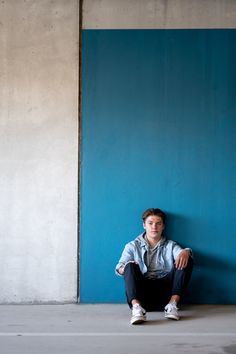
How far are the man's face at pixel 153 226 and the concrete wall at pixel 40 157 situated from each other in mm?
675

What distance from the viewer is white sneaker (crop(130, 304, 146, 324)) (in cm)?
447

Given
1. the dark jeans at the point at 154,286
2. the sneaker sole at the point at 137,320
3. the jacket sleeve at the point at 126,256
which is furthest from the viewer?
the jacket sleeve at the point at 126,256

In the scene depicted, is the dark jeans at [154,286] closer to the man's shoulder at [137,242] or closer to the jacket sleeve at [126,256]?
the jacket sleeve at [126,256]

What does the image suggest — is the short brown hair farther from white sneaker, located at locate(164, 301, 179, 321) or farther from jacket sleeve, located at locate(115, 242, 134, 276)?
white sneaker, located at locate(164, 301, 179, 321)

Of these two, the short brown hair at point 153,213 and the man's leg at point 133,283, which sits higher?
the short brown hair at point 153,213

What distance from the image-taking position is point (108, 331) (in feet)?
14.2

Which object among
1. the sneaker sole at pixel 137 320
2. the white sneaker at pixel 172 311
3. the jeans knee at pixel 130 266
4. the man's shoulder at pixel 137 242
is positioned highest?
the man's shoulder at pixel 137 242

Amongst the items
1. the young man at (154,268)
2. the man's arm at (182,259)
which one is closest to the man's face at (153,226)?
the young man at (154,268)

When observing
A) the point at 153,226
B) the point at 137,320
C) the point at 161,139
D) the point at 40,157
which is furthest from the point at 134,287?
the point at 40,157

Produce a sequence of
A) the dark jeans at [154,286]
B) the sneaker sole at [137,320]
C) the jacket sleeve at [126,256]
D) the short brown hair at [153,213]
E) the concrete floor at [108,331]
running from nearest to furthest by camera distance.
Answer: the concrete floor at [108,331], the sneaker sole at [137,320], the dark jeans at [154,286], the jacket sleeve at [126,256], the short brown hair at [153,213]

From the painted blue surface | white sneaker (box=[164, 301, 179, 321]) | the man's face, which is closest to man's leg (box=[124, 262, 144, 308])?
white sneaker (box=[164, 301, 179, 321])

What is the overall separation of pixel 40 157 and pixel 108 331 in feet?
5.66

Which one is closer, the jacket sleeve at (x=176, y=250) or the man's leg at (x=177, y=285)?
the man's leg at (x=177, y=285)

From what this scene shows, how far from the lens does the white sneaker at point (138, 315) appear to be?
14.7 feet
